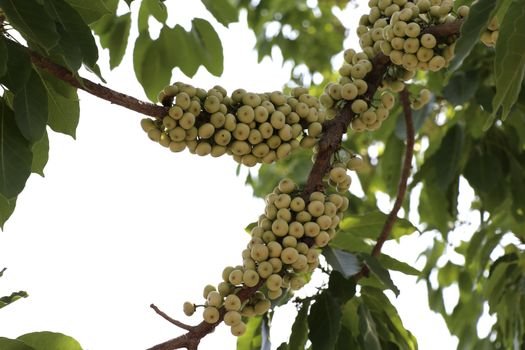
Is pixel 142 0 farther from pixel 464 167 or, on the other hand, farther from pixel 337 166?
pixel 464 167

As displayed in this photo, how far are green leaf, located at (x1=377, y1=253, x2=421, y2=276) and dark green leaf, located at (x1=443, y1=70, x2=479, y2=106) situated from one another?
0.80m

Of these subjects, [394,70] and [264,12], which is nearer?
[394,70]

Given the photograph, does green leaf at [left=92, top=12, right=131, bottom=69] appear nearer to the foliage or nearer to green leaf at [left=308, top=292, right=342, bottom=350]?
the foliage

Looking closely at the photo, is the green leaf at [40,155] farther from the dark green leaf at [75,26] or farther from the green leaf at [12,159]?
the dark green leaf at [75,26]

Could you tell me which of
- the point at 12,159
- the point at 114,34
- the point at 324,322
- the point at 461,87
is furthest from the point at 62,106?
the point at 461,87

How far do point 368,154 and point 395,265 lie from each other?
2.24m

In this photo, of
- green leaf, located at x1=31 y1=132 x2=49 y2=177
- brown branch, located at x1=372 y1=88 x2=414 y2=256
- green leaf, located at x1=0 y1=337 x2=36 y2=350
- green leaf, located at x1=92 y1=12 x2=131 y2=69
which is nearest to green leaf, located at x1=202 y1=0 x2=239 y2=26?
green leaf, located at x1=92 y1=12 x2=131 y2=69

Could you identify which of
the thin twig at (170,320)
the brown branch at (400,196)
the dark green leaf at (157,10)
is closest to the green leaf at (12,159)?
the thin twig at (170,320)

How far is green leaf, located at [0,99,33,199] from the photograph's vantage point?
1.48 m

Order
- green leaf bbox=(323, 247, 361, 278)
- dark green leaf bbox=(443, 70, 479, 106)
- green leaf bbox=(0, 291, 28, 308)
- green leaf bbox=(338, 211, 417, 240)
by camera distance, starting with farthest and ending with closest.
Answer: dark green leaf bbox=(443, 70, 479, 106) → green leaf bbox=(338, 211, 417, 240) → green leaf bbox=(323, 247, 361, 278) → green leaf bbox=(0, 291, 28, 308)

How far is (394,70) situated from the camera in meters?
1.83

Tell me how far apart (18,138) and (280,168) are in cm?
258

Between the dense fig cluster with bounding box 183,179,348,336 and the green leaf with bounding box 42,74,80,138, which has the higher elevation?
the green leaf with bounding box 42,74,80,138

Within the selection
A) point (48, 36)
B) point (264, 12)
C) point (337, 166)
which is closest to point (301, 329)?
point (337, 166)
